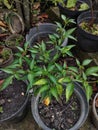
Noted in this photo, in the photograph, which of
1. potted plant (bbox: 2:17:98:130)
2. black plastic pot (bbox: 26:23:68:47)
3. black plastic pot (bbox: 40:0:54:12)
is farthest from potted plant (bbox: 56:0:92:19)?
potted plant (bbox: 2:17:98:130)

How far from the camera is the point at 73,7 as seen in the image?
8.45 ft

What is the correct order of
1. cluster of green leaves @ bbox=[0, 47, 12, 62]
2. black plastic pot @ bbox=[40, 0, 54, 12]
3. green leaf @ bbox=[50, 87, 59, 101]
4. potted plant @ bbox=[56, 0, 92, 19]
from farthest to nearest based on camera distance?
black plastic pot @ bbox=[40, 0, 54, 12], potted plant @ bbox=[56, 0, 92, 19], cluster of green leaves @ bbox=[0, 47, 12, 62], green leaf @ bbox=[50, 87, 59, 101]

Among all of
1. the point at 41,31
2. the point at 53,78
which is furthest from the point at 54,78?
the point at 41,31

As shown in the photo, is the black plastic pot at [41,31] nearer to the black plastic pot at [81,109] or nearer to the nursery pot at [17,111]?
the nursery pot at [17,111]

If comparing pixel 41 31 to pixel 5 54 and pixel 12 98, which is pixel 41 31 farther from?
pixel 12 98

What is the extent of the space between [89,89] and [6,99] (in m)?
0.88

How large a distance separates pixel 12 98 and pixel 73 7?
→ 4.14ft

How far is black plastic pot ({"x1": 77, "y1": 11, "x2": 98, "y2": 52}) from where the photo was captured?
7.21 ft

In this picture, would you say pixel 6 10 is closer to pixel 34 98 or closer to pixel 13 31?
pixel 13 31

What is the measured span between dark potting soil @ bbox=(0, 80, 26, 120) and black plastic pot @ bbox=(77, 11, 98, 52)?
751 mm

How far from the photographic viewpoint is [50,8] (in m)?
2.97

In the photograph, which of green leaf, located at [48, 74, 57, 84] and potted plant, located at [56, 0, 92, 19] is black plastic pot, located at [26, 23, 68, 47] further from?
green leaf, located at [48, 74, 57, 84]

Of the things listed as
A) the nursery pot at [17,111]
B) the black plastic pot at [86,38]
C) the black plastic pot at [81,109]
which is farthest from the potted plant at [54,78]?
the black plastic pot at [86,38]

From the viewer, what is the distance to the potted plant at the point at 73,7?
8.07 ft
